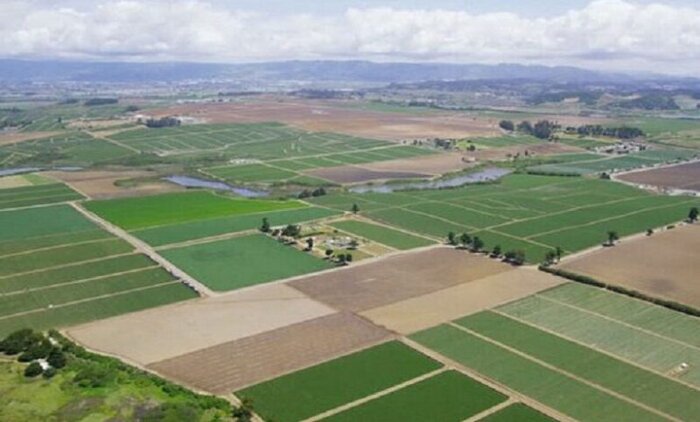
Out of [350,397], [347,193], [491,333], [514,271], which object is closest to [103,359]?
[350,397]

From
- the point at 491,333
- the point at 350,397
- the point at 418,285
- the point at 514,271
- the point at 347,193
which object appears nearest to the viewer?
the point at 350,397

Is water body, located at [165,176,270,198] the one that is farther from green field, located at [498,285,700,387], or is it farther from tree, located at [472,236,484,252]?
green field, located at [498,285,700,387]

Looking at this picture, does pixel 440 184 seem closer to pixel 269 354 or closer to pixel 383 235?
pixel 383 235

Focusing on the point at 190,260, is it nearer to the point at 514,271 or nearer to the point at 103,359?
the point at 103,359

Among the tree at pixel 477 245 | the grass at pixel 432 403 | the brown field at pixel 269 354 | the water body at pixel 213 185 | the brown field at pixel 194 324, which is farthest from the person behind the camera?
the water body at pixel 213 185

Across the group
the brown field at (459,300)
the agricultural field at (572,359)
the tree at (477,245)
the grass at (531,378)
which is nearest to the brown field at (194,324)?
the brown field at (459,300)

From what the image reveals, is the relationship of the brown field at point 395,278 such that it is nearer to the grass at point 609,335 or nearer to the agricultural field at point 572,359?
the agricultural field at point 572,359
